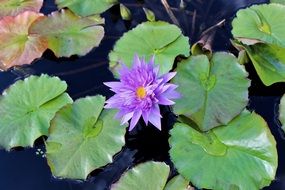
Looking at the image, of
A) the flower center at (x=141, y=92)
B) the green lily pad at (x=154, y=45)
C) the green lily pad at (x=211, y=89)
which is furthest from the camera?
the green lily pad at (x=154, y=45)

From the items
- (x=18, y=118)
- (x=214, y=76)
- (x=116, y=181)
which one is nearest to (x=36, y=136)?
(x=18, y=118)

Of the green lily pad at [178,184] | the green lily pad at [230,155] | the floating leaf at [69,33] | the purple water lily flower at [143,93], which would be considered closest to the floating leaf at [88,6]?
the floating leaf at [69,33]

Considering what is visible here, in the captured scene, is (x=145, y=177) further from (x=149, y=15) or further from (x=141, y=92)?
(x=149, y=15)

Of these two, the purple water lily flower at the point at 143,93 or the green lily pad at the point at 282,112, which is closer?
the purple water lily flower at the point at 143,93

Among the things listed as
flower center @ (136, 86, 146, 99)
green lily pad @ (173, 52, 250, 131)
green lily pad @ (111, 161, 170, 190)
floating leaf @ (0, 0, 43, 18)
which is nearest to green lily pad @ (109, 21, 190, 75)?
green lily pad @ (173, 52, 250, 131)

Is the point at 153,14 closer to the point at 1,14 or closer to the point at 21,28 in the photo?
the point at 21,28

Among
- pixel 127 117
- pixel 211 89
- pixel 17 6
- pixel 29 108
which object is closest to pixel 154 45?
pixel 211 89

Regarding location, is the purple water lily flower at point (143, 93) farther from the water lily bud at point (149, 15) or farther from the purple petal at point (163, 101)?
the water lily bud at point (149, 15)
